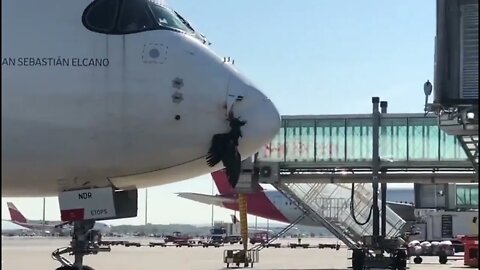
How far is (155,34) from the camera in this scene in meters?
14.3

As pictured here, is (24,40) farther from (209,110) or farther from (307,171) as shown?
(307,171)

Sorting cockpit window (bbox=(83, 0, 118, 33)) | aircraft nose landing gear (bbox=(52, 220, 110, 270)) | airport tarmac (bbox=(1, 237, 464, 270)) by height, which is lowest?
airport tarmac (bbox=(1, 237, 464, 270))

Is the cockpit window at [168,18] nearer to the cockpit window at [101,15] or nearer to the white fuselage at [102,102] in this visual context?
the white fuselage at [102,102]

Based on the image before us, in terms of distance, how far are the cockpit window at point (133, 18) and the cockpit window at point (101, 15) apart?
13 centimetres

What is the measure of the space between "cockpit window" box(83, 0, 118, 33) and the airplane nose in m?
2.21

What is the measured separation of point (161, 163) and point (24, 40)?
9.48ft

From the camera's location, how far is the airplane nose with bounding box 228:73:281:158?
1382 cm

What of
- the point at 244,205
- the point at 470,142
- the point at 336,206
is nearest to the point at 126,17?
the point at 470,142

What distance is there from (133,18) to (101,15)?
52cm

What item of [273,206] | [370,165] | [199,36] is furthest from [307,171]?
[273,206]

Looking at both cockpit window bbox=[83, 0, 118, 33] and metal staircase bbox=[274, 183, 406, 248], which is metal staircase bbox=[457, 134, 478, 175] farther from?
metal staircase bbox=[274, 183, 406, 248]

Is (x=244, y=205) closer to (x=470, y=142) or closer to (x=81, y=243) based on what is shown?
(x=470, y=142)

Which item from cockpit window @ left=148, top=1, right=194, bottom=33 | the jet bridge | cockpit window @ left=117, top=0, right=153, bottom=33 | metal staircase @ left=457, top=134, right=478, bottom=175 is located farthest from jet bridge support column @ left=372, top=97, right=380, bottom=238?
cockpit window @ left=117, top=0, right=153, bottom=33

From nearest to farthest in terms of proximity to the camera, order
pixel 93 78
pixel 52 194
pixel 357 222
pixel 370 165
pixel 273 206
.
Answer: pixel 93 78 < pixel 52 194 < pixel 370 165 < pixel 357 222 < pixel 273 206
